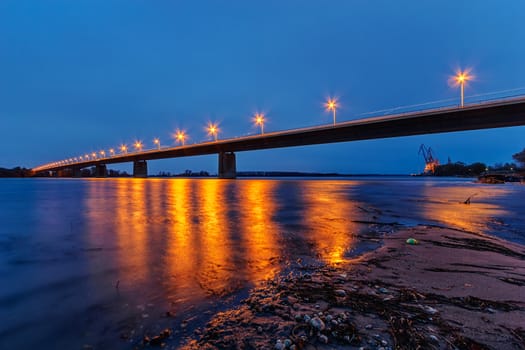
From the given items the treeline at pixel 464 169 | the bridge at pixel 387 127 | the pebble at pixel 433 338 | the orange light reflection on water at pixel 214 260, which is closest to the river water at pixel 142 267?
the orange light reflection on water at pixel 214 260

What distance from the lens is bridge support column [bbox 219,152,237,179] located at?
8294cm

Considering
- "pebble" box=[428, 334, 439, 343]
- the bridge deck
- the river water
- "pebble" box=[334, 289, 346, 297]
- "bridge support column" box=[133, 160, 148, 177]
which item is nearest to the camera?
A: "pebble" box=[428, 334, 439, 343]

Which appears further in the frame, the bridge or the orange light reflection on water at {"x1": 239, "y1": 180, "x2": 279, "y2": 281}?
the bridge

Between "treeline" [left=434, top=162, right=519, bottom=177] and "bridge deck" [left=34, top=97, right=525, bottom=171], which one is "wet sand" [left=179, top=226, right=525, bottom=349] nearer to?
"bridge deck" [left=34, top=97, right=525, bottom=171]

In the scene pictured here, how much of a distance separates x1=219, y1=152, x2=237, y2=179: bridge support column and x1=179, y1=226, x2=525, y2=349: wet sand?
79.3 m

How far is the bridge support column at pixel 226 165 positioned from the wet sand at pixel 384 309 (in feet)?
260

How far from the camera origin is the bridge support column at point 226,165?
82938mm

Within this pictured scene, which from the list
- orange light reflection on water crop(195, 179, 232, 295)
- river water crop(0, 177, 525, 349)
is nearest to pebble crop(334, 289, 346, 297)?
river water crop(0, 177, 525, 349)

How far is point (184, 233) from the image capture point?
8523mm

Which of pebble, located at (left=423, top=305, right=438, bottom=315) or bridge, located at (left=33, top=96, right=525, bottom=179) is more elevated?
bridge, located at (left=33, top=96, right=525, bottom=179)

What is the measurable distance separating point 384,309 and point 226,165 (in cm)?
8162

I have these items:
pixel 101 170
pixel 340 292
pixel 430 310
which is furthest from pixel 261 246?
pixel 101 170

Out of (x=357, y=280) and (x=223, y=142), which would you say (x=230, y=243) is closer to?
(x=357, y=280)

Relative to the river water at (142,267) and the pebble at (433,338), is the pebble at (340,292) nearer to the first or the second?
the pebble at (433,338)
